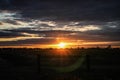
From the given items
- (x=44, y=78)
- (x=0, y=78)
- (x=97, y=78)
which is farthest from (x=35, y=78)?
(x=97, y=78)

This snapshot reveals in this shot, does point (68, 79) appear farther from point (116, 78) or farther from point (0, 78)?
point (0, 78)

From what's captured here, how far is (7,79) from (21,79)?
1.51 metres

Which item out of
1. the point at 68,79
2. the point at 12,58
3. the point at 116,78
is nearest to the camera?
the point at 68,79

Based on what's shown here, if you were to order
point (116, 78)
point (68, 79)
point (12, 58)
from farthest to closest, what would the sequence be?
point (12, 58)
point (116, 78)
point (68, 79)

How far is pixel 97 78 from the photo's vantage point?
2761cm

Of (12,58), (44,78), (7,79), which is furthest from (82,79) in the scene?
(12,58)

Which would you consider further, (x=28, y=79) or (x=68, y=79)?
(x=28, y=79)

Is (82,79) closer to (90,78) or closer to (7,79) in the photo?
(90,78)

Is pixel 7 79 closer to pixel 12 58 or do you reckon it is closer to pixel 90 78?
pixel 90 78

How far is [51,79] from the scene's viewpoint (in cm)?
2703

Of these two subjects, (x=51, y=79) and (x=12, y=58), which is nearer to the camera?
(x=51, y=79)

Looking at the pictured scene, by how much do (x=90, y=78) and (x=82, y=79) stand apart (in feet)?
3.84

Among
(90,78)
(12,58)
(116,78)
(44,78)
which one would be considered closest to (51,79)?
(44,78)

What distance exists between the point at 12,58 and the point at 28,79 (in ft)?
92.9
